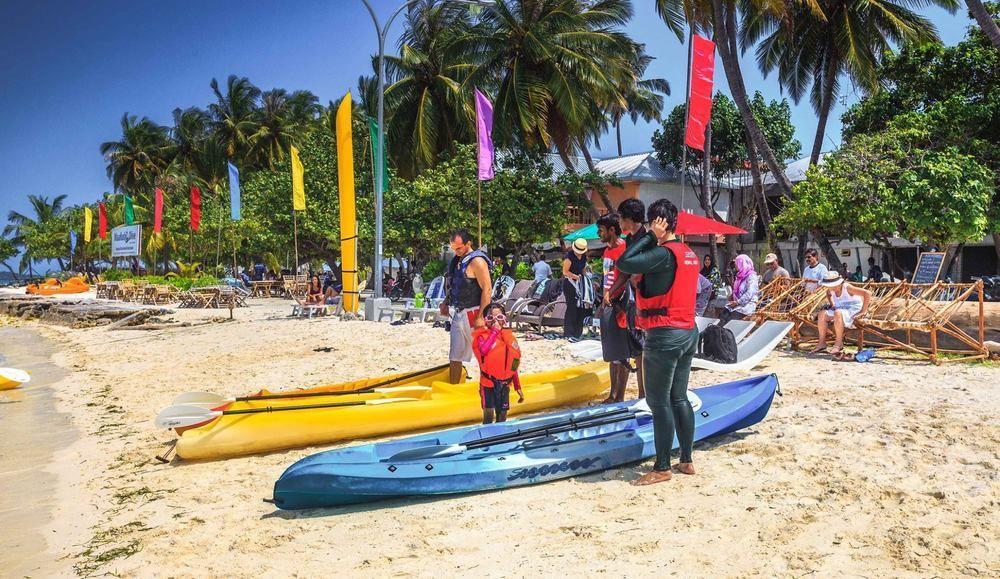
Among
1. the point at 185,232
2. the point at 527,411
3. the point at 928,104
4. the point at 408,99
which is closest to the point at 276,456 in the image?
the point at 527,411

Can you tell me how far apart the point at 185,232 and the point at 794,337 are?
38.8 metres

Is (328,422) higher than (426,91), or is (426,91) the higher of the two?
(426,91)

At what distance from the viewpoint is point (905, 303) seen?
948 centimetres

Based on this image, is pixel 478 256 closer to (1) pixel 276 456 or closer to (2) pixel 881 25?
(1) pixel 276 456

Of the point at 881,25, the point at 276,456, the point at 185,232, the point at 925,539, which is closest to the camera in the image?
the point at 925,539

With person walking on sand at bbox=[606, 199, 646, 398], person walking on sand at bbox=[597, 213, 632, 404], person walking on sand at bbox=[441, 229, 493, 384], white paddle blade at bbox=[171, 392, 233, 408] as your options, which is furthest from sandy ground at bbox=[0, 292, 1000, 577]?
person walking on sand at bbox=[441, 229, 493, 384]

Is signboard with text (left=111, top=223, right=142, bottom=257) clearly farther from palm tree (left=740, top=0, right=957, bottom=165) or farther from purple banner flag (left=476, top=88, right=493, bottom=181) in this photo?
palm tree (left=740, top=0, right=957, bottom=165)

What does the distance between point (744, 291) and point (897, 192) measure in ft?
26.0

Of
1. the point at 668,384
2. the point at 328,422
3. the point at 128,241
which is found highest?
the point at 128,241

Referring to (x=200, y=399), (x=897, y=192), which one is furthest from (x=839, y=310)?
(x=200, y=399)

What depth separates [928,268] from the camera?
11.3 meters

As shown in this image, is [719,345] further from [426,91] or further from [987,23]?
[426,91]

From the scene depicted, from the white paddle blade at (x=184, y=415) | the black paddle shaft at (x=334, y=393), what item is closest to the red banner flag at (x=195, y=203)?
the black paddle shaft at (x=334, y=393)

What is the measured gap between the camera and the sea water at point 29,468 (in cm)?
420
